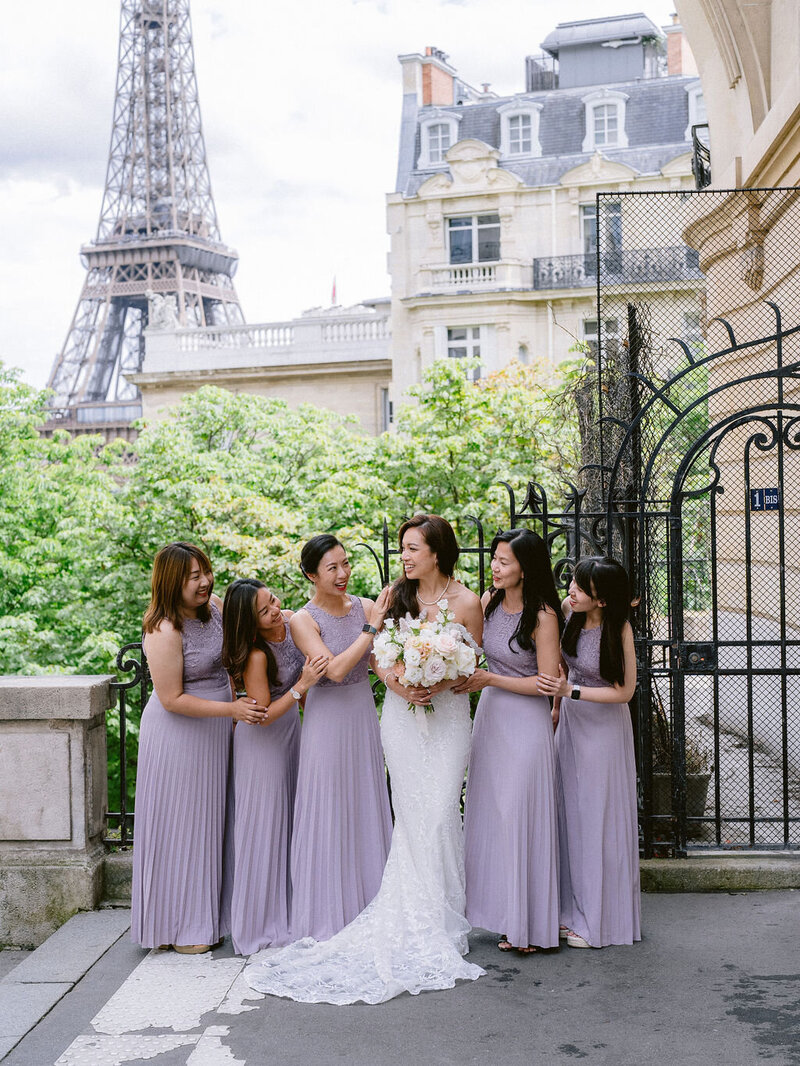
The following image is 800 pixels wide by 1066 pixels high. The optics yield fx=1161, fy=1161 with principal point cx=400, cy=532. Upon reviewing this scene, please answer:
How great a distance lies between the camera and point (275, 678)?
5.59m

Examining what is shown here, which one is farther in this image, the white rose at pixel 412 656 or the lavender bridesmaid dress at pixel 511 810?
the lavender bridesmaid dress at pixel 511 810

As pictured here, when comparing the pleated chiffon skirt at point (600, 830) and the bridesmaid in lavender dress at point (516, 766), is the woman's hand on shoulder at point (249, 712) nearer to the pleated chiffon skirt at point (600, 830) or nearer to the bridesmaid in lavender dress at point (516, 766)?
the bridesmaid in lavender dress at point (516, 766)

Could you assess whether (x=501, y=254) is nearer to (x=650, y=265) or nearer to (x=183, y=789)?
(x=650, y=265)

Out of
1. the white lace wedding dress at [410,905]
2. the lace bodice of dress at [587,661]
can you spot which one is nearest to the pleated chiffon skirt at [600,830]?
the lace bodice of dress at [587,661]

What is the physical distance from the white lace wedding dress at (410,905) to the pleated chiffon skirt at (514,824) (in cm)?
9

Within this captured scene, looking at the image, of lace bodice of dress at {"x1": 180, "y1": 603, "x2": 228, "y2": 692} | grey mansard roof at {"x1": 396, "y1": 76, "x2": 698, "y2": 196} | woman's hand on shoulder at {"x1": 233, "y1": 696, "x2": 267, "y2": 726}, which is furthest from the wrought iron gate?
grey mansard roof at {"x1": 396, "y1": 76, "x2": 698, "y2": 196}

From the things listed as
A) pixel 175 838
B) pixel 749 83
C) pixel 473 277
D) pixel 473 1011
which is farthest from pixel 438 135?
pixel 473 1011

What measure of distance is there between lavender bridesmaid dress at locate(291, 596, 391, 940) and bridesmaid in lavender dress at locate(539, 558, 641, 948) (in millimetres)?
920

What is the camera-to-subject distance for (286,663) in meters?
5.67

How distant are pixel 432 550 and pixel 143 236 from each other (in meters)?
68.3

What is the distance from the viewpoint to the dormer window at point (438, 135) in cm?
3953

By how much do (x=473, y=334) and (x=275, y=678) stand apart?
3124cm

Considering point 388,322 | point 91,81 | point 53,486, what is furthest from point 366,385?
point 91,81

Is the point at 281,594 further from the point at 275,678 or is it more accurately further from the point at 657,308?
the point at 275,678
